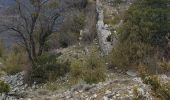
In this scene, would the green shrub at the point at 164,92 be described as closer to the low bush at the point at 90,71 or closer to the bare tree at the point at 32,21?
the low bush at the point at 90,71

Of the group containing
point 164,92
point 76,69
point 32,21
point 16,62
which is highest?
point 32,21

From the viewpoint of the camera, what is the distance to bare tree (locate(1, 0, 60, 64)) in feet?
Answer: 81.3

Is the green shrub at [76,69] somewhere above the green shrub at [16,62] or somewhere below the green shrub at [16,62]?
above

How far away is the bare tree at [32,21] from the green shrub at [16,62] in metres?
1.39

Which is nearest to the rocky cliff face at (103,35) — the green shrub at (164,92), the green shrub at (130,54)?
the green shrub at (130,54)

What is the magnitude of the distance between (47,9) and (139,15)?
859 centimetres

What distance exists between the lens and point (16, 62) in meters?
29.0

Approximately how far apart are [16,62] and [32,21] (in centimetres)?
507

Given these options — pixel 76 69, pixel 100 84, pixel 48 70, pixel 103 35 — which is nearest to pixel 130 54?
pixel 76 69

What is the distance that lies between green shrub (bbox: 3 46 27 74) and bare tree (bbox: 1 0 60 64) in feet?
4.56

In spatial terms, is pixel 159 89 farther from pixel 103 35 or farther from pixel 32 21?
pixel 32 21

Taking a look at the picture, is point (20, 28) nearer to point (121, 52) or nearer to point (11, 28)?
point (11, 28)

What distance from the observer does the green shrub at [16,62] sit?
1064 inches

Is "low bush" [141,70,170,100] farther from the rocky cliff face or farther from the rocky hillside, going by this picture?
the rocky cliff face
